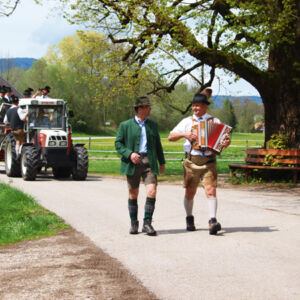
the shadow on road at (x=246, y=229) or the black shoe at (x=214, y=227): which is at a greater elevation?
the black shoe at (x=214, y=227)

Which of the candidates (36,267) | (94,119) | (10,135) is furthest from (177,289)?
(94,119)

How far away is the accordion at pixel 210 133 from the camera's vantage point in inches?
324

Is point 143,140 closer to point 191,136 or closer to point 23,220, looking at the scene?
point 191,136

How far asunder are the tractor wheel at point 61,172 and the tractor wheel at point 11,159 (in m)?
1.19

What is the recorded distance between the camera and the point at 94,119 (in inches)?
3509

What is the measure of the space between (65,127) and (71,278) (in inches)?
542

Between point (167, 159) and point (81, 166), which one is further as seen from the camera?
point (167, 159)

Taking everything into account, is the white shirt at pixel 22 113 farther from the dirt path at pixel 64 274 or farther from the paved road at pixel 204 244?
the dirt path at pixel 64 274

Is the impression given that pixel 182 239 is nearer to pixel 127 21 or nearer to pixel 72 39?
pixel 127 21

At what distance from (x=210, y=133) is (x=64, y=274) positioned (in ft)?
10.3

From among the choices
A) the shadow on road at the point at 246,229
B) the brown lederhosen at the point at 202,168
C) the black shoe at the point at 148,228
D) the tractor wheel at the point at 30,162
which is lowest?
the shadow on road at the point at 246,229

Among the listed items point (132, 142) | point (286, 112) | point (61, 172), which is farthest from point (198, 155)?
point (61, 172)

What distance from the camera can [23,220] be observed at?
31.7ft

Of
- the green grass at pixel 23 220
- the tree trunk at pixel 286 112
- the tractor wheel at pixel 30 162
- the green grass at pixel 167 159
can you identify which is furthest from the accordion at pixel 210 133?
the green grass at pixel 167 159
